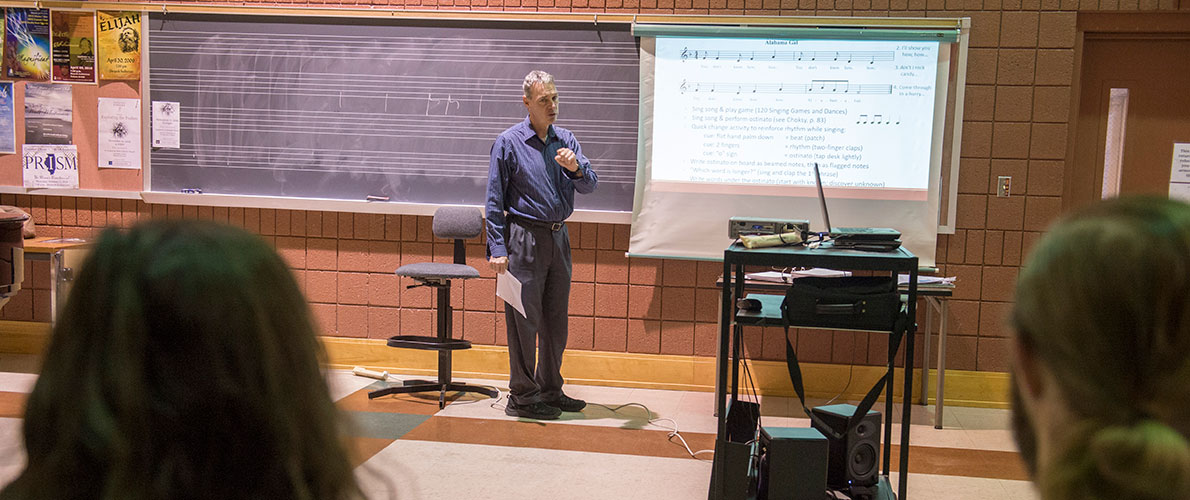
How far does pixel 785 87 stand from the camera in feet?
14.7

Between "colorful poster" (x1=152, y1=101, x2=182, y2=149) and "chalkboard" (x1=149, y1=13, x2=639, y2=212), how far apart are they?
4 centimetres

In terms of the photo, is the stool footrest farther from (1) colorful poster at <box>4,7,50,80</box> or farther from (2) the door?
(2) the door

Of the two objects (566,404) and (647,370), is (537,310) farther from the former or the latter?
(647,370)

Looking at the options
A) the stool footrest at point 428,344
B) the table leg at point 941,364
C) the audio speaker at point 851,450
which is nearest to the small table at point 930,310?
the table leg at point 941,364

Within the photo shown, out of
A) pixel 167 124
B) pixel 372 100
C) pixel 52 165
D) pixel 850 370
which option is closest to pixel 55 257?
pixel 52 165

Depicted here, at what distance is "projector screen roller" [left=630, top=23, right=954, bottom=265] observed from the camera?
14.5ft

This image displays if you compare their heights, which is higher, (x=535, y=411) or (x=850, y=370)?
(x=850, y=370)

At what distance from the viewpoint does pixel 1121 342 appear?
64cm

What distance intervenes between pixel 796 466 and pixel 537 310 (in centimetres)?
173

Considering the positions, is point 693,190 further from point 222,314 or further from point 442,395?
point 222,314

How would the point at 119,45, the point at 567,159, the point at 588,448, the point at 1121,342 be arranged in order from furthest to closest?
the point at 119,45, the point at 567,159, the point at 588,448, the point at 1121,342

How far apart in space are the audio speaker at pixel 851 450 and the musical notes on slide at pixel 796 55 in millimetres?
2109

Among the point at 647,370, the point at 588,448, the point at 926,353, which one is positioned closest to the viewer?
the point at 588,448

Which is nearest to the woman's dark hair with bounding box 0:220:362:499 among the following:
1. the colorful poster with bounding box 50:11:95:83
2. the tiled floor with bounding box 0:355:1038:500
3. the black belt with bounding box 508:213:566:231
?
the tiled floor with bounding box 0:355:1038:500
